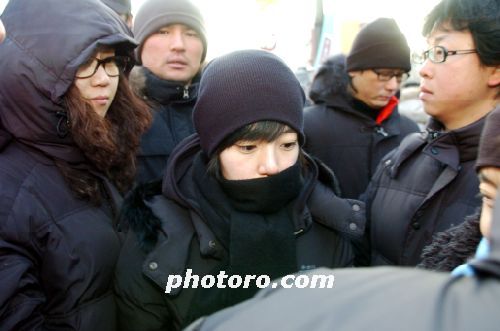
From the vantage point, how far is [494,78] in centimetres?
201

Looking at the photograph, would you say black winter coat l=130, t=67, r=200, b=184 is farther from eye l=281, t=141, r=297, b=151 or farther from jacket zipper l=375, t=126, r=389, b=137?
jacket zipper l=375, t=126, r=389, b=137

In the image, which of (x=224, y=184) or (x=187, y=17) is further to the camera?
(x=187, y=17)

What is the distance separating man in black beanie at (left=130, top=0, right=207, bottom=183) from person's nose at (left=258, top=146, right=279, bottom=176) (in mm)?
1035

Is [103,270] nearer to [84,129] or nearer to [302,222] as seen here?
[84,129]

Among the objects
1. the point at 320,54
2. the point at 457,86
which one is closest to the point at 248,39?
the point at 320,54

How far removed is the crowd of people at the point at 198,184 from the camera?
1.62 meters

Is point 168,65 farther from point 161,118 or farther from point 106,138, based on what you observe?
point 106,138

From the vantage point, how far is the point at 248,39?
20.5 ft

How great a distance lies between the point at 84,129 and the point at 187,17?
1.32 meters

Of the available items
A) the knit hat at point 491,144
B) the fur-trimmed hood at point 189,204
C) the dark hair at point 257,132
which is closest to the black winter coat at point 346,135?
the fur-trimmed hood at point 189,204

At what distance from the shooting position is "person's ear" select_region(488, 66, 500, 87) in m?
2.00

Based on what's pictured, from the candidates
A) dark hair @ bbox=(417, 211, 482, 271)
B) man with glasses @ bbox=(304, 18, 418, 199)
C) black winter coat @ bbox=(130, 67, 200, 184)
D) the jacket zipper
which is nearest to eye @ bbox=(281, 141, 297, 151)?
dark hair @ bbox=(417, 211, 482, 271)

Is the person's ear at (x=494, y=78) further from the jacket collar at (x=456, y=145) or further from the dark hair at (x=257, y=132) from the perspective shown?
the dark hair at (x=257, y=132)

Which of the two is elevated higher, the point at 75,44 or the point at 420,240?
the point at 75,44
